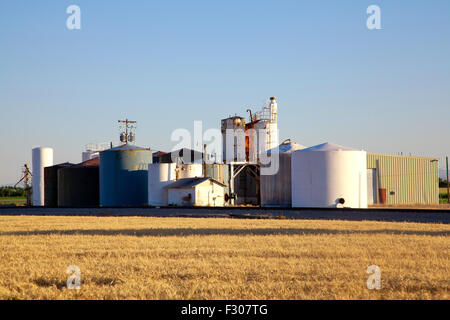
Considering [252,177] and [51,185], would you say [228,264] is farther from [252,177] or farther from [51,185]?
[51,185]

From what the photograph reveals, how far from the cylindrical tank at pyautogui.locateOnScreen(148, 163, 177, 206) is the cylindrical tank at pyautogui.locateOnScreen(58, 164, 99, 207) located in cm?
812

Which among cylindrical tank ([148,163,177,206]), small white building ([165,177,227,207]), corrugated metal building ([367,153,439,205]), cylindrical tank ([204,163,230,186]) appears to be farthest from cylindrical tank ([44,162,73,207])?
corrugated metal building ([367,153,439,205])

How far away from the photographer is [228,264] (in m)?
13.1

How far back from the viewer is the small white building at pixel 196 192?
48.9m

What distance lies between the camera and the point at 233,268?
41.2 feet

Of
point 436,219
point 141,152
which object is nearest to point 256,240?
point 436,219

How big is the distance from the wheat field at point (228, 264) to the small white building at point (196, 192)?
2655 centimetres

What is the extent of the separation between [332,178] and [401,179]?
38.3ft

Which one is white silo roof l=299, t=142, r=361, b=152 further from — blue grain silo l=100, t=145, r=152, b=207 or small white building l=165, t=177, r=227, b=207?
blue grain silo l=100, t=145, r=152, b=207

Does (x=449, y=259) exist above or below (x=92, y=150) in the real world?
below

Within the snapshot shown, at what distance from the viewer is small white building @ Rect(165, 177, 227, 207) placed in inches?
1925

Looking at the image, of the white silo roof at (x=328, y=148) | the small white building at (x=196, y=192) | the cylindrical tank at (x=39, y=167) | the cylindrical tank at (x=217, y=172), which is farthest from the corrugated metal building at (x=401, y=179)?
the cylindrical tank at (x=39, y=167)
